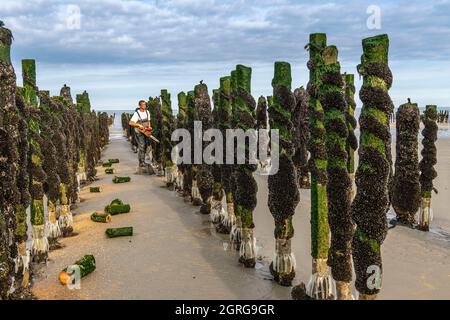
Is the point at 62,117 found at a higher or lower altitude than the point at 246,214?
higher

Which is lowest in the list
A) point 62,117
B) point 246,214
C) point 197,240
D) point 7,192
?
point 197,240

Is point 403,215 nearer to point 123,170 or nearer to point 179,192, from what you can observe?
point 179,192

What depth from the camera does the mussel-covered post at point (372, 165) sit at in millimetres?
6383

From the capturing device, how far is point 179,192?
1953 centimetres

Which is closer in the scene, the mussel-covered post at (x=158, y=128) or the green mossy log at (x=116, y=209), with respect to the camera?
the green mossy log at (x=116, y=209)

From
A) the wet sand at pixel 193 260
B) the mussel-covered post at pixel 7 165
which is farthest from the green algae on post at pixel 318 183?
the mussel-covered post at pixel 7 165

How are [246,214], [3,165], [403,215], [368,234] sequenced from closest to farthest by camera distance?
[368,234] < [3,165] < [246,214] < [403,215]

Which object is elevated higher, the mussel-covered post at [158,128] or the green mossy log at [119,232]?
the mussel-covered post at [158,128]

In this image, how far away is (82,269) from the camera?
959 centimetres

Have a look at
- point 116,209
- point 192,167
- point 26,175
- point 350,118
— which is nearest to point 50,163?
point 26,175

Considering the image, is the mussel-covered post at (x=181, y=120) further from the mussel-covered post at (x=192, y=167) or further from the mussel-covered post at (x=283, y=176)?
the mussel-covered post at (x=283, y=176)

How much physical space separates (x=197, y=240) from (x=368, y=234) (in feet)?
21.8

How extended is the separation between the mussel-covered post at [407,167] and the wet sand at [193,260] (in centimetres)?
69
